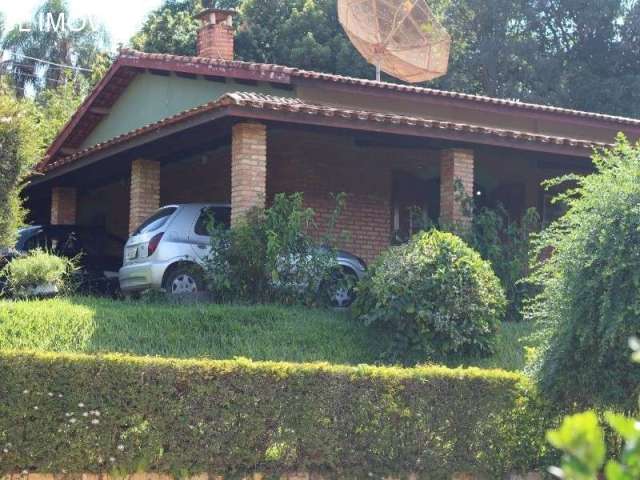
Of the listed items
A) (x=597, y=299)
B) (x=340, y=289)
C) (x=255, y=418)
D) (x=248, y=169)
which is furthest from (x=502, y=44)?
(x=255, y=418)

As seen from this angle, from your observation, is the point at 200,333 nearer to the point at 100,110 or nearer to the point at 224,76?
the point at 224,76

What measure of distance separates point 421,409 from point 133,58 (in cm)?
1122

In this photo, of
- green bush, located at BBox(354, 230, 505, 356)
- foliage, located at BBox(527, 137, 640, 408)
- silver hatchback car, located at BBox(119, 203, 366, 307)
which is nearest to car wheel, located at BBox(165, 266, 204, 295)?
silver hatchback car, located at BBox(119, 203, 366, 307)

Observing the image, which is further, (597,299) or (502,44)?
(502,44)

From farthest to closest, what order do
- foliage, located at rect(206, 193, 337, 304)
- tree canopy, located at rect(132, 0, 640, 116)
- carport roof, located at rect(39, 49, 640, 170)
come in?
tree canopy, located at rect(132, 0, 640, 116)
carport roof, located at rect(39, 49, 640, 170)
foliage, located at rect(206, 193, 337, 304)

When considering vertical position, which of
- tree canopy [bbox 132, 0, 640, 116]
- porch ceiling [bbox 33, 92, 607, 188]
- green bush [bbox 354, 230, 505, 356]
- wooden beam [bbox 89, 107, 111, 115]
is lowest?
green bush [bbox 354, 230, 505, 356]

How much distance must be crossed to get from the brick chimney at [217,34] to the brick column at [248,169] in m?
5.88

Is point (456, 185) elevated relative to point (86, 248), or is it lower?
elevated

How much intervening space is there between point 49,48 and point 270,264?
1475 inches

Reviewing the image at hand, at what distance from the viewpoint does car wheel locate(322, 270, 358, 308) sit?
13.0 m

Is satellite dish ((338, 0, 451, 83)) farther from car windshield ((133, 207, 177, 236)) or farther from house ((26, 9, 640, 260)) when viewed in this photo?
car windshield ((133, 207, 177, 236))

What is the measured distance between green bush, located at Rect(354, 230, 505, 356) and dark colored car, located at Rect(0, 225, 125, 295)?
4.94 m

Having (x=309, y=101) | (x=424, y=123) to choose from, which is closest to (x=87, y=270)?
(x=309, y=101)

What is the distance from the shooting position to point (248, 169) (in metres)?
13.6
